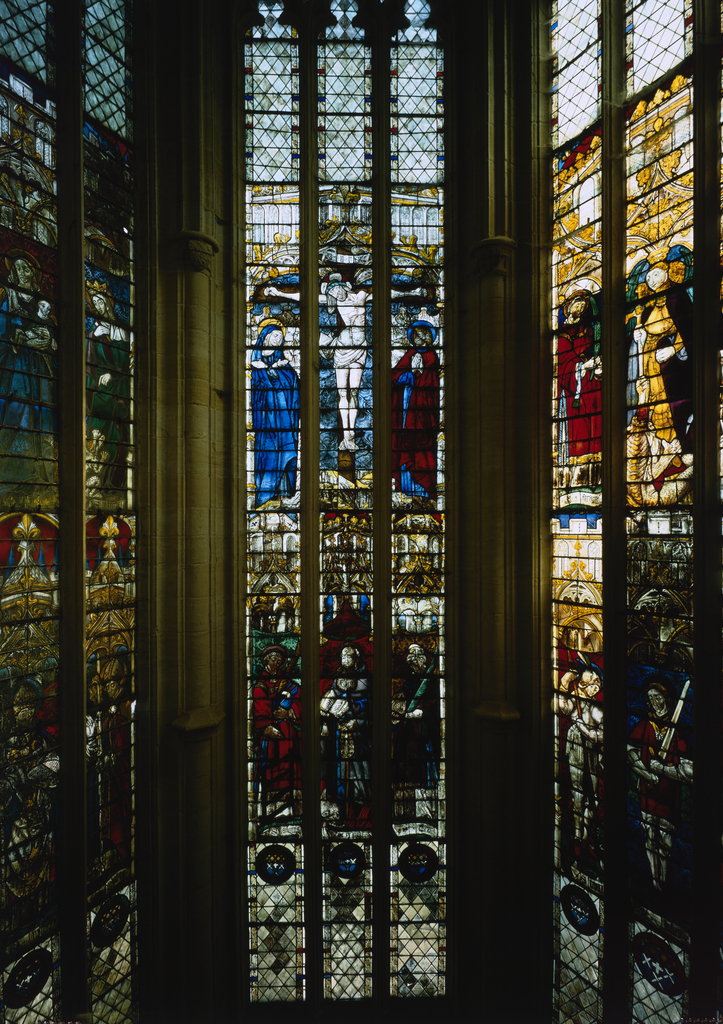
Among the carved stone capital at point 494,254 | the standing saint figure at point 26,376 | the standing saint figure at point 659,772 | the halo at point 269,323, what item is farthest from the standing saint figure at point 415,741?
the carved stone capital at point 494,254

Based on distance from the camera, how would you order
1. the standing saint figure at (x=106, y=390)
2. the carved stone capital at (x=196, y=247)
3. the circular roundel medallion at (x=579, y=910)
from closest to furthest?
the standing saint figure at (x=106, y=390), the circular roundel medallion at (x=579, y=910), the carved stone capital at (x=196, y=247)

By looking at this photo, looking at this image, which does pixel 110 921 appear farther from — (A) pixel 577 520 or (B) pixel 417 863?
(A) pixel 577 520

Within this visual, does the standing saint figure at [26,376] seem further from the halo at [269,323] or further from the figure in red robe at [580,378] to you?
the figure in red robe at [580,378]

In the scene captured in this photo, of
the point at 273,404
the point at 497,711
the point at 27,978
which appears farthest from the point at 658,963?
the point at 273,404

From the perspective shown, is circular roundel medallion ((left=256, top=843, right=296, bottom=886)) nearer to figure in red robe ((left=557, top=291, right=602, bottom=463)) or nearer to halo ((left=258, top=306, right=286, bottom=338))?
figure in red robe ((left=557, top=291, right=602, bottom=463))

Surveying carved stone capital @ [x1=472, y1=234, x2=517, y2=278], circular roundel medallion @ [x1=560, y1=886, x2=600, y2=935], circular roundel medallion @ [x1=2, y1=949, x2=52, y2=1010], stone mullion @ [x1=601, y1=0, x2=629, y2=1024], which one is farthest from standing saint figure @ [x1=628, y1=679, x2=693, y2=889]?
circular roundel medallion @ [x1=2, y1=949, x2=52, y2=1010]

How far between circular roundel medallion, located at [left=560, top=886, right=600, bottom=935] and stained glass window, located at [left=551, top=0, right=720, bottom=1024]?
0.02 m

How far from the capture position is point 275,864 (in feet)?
19.5

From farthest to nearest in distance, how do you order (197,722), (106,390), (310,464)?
1. (310,464)
2. (197,722)
3. (106,390)

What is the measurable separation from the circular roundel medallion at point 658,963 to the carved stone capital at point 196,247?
26.5ft

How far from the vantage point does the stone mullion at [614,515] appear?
489 cm

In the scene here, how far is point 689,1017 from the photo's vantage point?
428 centimetres

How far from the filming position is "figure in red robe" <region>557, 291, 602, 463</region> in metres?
5.40

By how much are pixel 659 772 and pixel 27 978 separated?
19.2 feet
